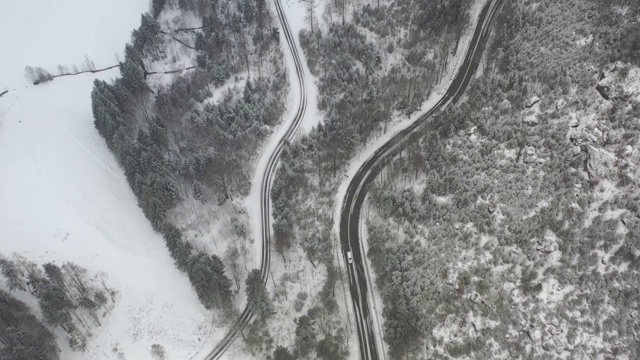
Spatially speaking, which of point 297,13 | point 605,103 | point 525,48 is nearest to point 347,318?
point 605,103

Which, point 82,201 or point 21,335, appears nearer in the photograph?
point 21,335

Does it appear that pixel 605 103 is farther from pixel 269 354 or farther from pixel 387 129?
pixel 269 354

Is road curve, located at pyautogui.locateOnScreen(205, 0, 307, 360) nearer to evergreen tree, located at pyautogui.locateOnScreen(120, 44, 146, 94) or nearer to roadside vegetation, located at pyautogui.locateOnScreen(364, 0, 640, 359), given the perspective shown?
roadside vegetation, located at pyautogui.locateOnScreen(364, 0, 640, 359)

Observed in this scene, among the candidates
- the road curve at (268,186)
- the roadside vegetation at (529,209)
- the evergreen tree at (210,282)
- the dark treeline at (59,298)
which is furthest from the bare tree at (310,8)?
the dark treeline at (59,298)

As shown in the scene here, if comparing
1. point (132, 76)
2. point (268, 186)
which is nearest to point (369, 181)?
point (268, 186)

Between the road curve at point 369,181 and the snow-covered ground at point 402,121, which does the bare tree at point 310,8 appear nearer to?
the snow-covered ground at point 402,121

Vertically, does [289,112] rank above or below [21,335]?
above

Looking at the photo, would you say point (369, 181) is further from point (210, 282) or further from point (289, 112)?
point (210, 282)

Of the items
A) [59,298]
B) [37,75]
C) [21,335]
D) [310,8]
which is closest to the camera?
[21,335]
